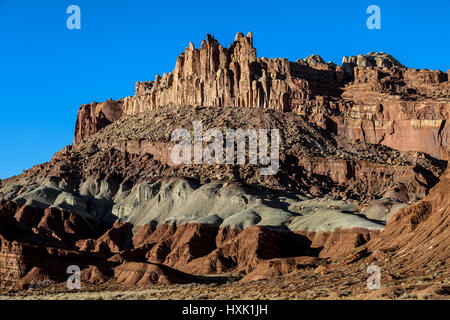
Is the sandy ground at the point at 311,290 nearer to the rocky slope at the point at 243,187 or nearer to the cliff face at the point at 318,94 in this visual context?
the rocky slope at the point at 243,187

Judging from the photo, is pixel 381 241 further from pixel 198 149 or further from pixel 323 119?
pixel 323 119

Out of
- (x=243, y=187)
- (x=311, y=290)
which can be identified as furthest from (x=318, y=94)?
(x=311, y=290)

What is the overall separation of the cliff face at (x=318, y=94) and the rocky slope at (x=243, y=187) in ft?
1.07

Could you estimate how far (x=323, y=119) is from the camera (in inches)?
6845

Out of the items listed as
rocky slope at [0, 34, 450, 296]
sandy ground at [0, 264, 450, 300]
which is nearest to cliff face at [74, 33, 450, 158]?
rocky slope at [0, 34, 450, 296]

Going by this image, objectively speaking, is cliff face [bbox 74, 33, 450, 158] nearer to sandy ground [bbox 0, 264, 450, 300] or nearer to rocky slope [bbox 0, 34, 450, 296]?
rocky slope [bbox 0, 34, 450, 296]

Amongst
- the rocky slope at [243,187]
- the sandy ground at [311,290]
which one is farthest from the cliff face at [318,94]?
the sandy ground at [311,290]

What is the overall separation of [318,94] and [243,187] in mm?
55261

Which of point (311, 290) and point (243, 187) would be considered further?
point (243, 187)

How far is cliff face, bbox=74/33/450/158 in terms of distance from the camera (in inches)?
6752

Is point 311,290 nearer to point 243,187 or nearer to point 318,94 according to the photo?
point 243,187

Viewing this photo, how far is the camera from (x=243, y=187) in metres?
138

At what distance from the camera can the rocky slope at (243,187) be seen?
336 feet

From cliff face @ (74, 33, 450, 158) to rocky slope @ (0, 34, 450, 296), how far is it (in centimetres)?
33
